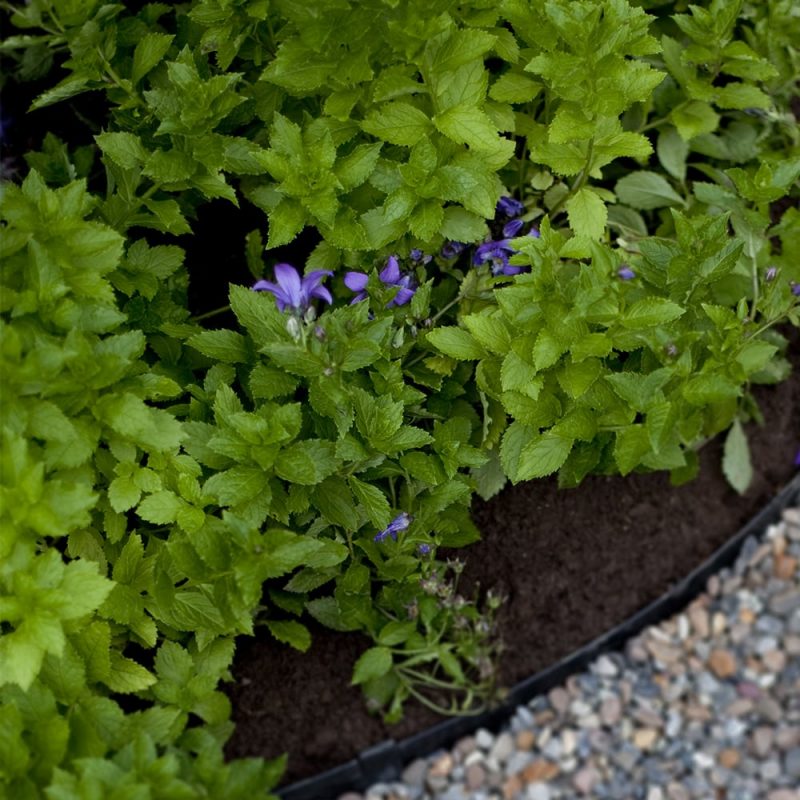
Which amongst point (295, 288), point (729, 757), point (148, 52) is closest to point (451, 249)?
point (295, 288)

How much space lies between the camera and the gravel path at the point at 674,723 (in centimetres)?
277

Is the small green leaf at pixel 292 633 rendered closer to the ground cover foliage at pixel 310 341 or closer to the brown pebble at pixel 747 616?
the ground cover foliage at pixel 310 341

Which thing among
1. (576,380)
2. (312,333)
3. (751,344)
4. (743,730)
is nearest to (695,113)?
(751,344)

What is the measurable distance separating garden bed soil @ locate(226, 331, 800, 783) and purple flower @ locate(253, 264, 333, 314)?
1.00 meters

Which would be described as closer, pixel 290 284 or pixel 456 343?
pixel 290 284

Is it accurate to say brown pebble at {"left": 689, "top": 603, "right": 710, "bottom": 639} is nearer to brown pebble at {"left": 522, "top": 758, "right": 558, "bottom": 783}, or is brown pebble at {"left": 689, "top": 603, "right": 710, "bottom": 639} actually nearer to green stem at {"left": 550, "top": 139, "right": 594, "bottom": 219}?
brown pebble at {"left": 522, "top": 758, "right": 558, "bottom": 783}

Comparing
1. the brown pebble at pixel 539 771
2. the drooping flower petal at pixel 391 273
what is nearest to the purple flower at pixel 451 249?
the drooping flower petal at pixel 391 273

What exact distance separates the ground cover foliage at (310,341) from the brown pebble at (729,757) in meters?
0.80

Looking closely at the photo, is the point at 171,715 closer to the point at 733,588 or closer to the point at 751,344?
the point at 751,344

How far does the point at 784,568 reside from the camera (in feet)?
10.2

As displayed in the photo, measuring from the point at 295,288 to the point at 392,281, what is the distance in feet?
0.79

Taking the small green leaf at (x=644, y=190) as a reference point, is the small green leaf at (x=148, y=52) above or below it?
above

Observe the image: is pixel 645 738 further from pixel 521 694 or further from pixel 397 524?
pixel 397 524

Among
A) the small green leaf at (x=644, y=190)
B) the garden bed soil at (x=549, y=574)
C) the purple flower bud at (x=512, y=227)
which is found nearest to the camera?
Result: the purple flower bud at (x=512, y=227)
